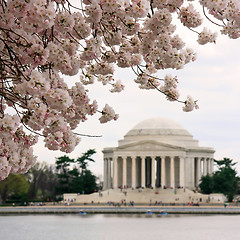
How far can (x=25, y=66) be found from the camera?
16391 millimetres

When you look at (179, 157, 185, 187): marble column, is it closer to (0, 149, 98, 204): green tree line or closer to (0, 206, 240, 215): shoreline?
(0, 149, 98, 204): green tree line

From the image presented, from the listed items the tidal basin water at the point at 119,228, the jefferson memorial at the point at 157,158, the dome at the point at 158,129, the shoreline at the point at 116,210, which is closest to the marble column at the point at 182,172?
the jefferson memorial at the point at 157,158

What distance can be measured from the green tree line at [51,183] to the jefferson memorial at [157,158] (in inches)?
306

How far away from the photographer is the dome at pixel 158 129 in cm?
19232

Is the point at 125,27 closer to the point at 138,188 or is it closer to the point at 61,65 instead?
the point at 61,65

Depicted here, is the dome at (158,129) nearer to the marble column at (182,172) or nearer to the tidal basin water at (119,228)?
the marble column at (182,172)

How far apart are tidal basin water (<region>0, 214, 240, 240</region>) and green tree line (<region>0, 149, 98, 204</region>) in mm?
28431

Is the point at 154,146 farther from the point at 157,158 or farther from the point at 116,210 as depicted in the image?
the point at 116,210

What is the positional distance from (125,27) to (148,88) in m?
4.06

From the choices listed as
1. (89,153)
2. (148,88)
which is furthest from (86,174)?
(148,88)

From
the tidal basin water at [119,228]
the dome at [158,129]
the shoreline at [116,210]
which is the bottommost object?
the tidal basin water at [119,228]

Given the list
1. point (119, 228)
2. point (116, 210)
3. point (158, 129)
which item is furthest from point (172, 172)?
point (119, 228)

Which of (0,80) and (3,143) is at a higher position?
(0,80)

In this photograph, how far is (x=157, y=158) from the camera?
194000mm
